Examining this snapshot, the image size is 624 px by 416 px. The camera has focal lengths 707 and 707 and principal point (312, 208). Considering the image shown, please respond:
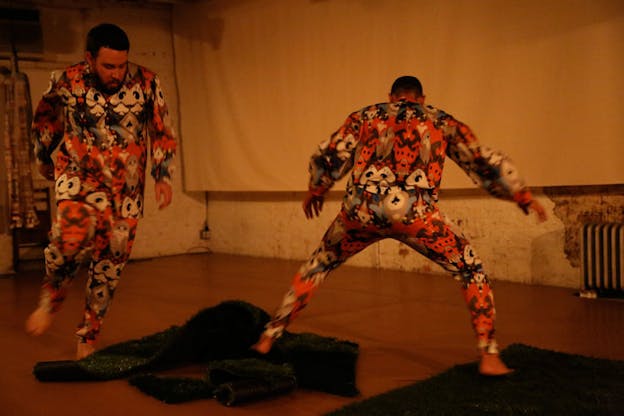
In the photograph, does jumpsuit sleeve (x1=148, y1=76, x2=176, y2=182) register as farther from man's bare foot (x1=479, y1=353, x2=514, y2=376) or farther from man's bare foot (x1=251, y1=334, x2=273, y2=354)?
man's bare foot (x1=479, y1=353, x2=514, y2=376)

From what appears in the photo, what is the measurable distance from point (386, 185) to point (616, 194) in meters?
2.84

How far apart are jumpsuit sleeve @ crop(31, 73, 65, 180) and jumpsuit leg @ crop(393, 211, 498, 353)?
5.68 ft

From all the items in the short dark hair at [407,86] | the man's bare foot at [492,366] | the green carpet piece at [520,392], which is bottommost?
the green carpet piece at [520,392]

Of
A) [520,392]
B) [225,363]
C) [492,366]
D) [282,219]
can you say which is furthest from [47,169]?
[282,219]

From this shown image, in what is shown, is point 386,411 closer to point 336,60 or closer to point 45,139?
point 45,139

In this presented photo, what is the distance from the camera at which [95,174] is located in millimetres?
3180

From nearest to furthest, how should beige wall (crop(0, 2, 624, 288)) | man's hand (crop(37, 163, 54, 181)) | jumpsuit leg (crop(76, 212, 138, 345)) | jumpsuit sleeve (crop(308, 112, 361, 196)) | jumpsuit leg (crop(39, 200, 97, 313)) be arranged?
jumpsuit sleeve (crop(308, 112, 361, 196)) → jumpsuit leg (crop(39, 200, 97, 313)) → jumpsuit leg (crop(76, 212, 138, 345)) → man's hand (crop(37, 163, 54, 181)) → beige wall (crop(0, 2, 624, 288))

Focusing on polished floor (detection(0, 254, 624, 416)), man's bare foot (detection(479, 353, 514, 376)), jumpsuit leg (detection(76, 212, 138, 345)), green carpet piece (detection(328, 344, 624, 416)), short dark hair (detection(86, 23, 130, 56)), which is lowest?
polished floor (detection(0, 254, 624, 416))

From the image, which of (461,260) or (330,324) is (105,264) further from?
(461,260)

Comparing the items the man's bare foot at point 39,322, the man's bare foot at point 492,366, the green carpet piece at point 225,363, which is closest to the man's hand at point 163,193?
the green carpet piece at point 225,363

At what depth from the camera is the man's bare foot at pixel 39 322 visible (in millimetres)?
3104

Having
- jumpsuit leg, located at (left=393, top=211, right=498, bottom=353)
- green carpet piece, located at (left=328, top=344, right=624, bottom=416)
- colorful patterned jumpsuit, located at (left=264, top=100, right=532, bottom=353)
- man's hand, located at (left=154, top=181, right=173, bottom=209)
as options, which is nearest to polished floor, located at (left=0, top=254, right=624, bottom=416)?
green carpet piece, located at (left=328, top=344, right=624, bottom=416)

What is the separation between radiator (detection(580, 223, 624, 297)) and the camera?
185 inches

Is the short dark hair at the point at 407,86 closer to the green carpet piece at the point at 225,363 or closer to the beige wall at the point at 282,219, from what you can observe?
the green carpet piece at the point at 225,363
